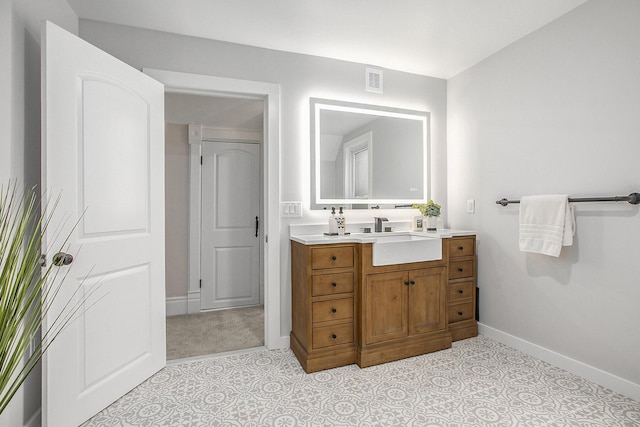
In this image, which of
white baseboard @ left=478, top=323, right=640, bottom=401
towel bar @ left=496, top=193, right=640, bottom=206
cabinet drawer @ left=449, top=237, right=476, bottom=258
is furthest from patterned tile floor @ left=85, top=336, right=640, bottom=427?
towel bar @ left=496, top=193, right=640, bottom=206

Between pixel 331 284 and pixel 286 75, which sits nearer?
pixel 331 284

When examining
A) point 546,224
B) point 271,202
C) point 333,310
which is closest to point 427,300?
point 333,310

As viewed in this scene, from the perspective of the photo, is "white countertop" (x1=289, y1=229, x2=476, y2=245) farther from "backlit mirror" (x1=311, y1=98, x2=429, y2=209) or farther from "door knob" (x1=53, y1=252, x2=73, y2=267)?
"door knob" (x1=53, y1=252, x2=73, y2=267)

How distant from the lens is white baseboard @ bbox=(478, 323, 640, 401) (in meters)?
1.93

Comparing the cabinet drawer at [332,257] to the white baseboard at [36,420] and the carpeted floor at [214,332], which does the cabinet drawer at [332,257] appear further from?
the white baseboard at [36,420]

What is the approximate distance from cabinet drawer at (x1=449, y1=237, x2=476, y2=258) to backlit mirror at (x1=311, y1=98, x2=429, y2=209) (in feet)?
Answer: 1.85

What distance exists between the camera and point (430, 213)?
9.53ft

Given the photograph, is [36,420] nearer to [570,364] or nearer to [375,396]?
[375,396]

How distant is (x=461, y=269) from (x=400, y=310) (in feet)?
2.61

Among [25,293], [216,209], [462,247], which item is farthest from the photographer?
[216,209]

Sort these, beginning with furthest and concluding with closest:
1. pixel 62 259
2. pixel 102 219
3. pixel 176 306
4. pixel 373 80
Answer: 1. pixel 176 306
2. pixel 373 80
3. pixel 102 219
4. pixel 62 259

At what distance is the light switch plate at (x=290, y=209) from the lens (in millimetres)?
2637

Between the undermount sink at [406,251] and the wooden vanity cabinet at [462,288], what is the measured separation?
0.98 feet

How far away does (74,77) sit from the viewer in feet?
5.62
